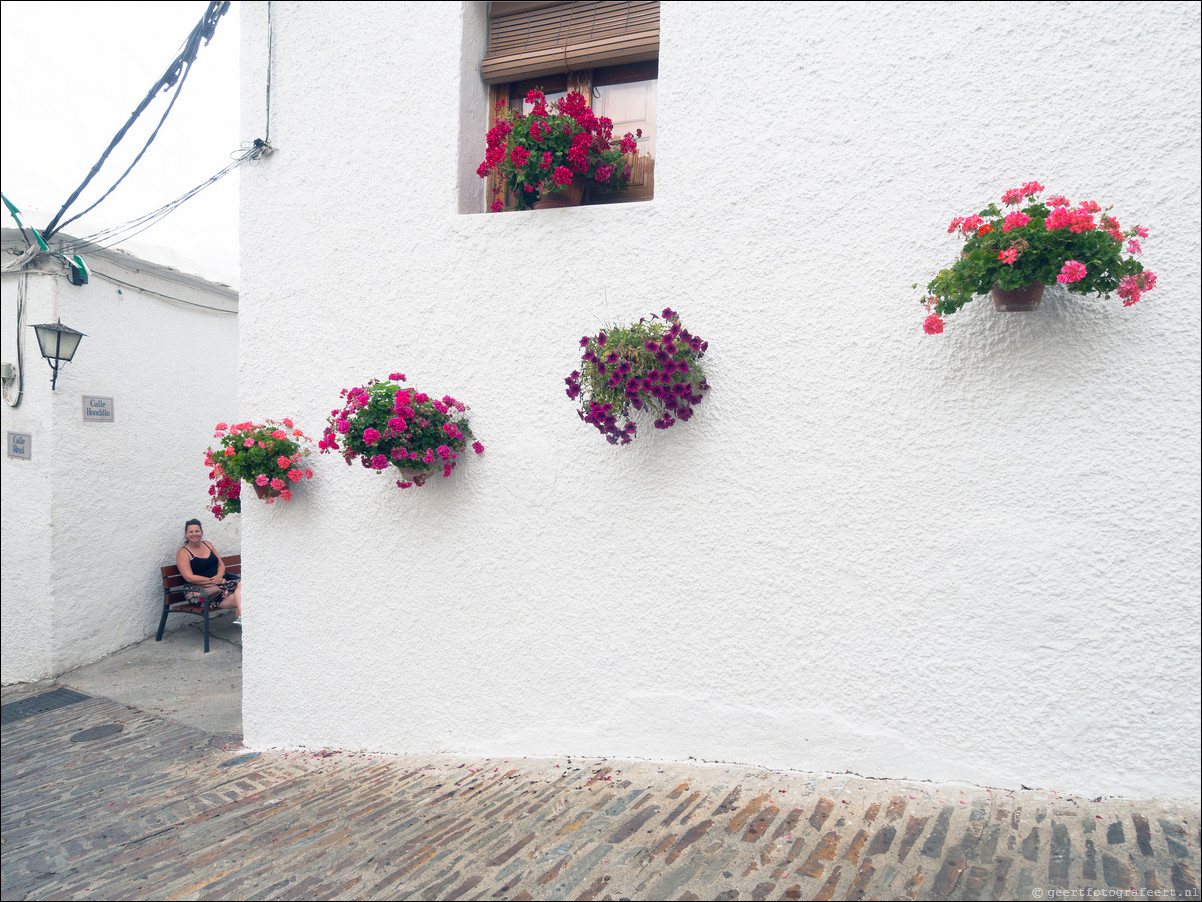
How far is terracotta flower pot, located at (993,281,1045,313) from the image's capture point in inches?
114

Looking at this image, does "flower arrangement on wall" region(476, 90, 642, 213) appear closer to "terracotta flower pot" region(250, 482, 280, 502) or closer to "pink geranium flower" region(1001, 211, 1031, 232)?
"pink geranium flower" region(1001, 211, 1031, 232)

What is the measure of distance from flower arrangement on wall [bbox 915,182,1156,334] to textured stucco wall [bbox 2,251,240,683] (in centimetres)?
760

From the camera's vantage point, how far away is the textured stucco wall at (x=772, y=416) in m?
2.97

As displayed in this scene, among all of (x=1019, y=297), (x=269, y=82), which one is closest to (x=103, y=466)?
(x=269, y=82)

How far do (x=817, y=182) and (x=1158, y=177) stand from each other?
134 cm

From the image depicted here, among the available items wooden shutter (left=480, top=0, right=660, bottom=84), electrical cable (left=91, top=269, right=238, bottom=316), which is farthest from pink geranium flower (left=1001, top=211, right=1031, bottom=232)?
electrical cable (left=91, top=269, right=238, bottom=316)

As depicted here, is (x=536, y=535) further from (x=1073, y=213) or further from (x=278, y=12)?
(x=278, y=12)

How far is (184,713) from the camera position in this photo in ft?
19.0

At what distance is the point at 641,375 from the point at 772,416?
2.16 feet

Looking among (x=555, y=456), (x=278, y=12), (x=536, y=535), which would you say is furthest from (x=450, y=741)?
(x=278, y=12)

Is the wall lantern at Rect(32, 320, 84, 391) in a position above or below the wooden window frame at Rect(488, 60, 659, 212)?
Result: below

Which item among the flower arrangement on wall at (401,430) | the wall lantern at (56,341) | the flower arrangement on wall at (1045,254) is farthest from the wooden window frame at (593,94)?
the wall lantern at (56,341)

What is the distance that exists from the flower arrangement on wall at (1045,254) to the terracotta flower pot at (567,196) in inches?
74.8

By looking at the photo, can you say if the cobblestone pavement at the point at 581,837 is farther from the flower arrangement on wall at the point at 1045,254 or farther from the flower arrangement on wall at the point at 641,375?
the flower arrangement on wall at the point at 1045,254
